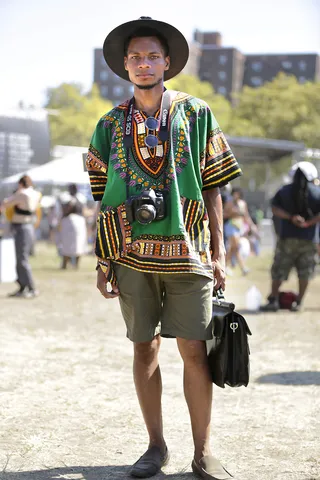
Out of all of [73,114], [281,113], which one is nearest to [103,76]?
[73,114]

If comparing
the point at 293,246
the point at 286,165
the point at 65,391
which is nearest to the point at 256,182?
the point at 286,165

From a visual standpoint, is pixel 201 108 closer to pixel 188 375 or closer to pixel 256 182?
pixel 188 375

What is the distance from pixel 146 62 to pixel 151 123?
0.28 m

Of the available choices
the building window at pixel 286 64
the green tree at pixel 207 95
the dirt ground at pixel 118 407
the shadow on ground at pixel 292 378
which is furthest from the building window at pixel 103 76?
the shadow on ground at pixel 292 378

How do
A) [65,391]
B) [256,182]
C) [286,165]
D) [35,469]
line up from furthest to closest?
[256,182], [286,165], [65,391], [35,469]

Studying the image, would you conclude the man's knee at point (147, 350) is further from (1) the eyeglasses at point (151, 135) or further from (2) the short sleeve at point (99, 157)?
(1) the eyeglasses at point (151, 135)

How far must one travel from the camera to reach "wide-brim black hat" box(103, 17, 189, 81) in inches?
136

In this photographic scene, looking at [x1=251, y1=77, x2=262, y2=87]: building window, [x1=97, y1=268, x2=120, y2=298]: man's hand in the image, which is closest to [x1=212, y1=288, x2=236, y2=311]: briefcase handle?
[x1=97, y1=268, x2=120, y2=298]: man's hand

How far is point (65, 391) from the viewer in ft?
17.2

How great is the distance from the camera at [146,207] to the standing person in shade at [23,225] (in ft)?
25.9

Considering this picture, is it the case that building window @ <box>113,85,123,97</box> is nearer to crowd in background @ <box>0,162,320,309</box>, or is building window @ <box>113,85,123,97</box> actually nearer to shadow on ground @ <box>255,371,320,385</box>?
crowd in background @ <box>0,162,320,309</box>

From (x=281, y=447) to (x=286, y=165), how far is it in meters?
45.1

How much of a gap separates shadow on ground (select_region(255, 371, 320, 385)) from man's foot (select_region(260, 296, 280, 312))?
153 inches

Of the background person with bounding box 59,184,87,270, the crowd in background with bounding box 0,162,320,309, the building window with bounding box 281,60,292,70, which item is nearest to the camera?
the crowd in background with bounding box 0,162,320,309
